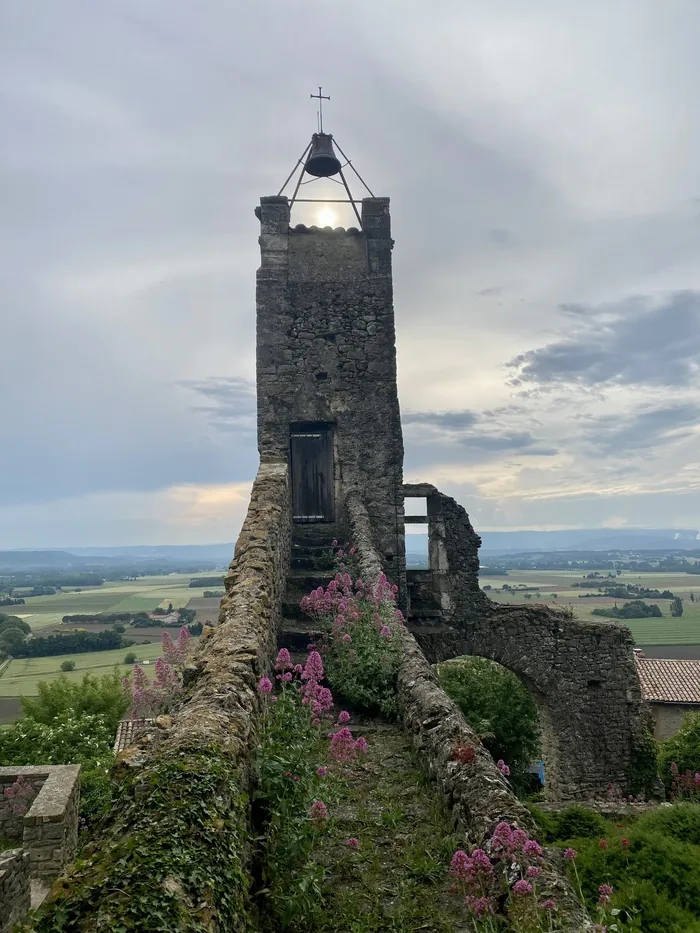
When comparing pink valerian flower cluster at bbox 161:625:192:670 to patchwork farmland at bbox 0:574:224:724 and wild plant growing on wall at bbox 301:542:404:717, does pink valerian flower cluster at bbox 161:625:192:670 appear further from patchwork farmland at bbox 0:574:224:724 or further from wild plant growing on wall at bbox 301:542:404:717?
patchwork farmland at bbox 0:574:224:724

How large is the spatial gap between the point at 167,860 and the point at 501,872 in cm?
169

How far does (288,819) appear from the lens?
3.56 meters

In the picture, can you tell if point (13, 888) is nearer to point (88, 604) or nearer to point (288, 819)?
point (288, 819)

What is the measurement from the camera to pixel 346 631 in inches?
281

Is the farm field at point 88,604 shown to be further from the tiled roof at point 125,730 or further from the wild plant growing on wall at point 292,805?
the wild plant growing on wall at point 292,805

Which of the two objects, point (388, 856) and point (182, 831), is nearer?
point (182, 831)

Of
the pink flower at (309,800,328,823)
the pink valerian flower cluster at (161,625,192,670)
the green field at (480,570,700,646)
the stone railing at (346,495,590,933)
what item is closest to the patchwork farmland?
the pink valerian flower cluster at (161,625,192,670)

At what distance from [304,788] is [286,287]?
34.3 feet

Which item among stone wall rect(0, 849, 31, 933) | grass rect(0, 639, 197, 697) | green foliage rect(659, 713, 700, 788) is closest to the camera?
stone wall rect(0, 849, 31, 933)

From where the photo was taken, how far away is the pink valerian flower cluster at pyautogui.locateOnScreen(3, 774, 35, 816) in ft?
31.9

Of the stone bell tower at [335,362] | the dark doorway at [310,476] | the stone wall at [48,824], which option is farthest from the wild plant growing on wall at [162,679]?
the dark doorway at [310,476]

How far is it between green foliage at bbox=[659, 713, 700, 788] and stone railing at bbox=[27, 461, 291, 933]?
19.2m

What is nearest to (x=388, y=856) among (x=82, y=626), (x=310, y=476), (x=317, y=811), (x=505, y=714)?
(x=317, y=811)

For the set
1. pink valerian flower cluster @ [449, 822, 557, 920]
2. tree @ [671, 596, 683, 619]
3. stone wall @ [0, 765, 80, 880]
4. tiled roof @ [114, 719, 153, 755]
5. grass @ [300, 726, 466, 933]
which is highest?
pink valerian flower cluster @ [449, 822, 557, 920]
